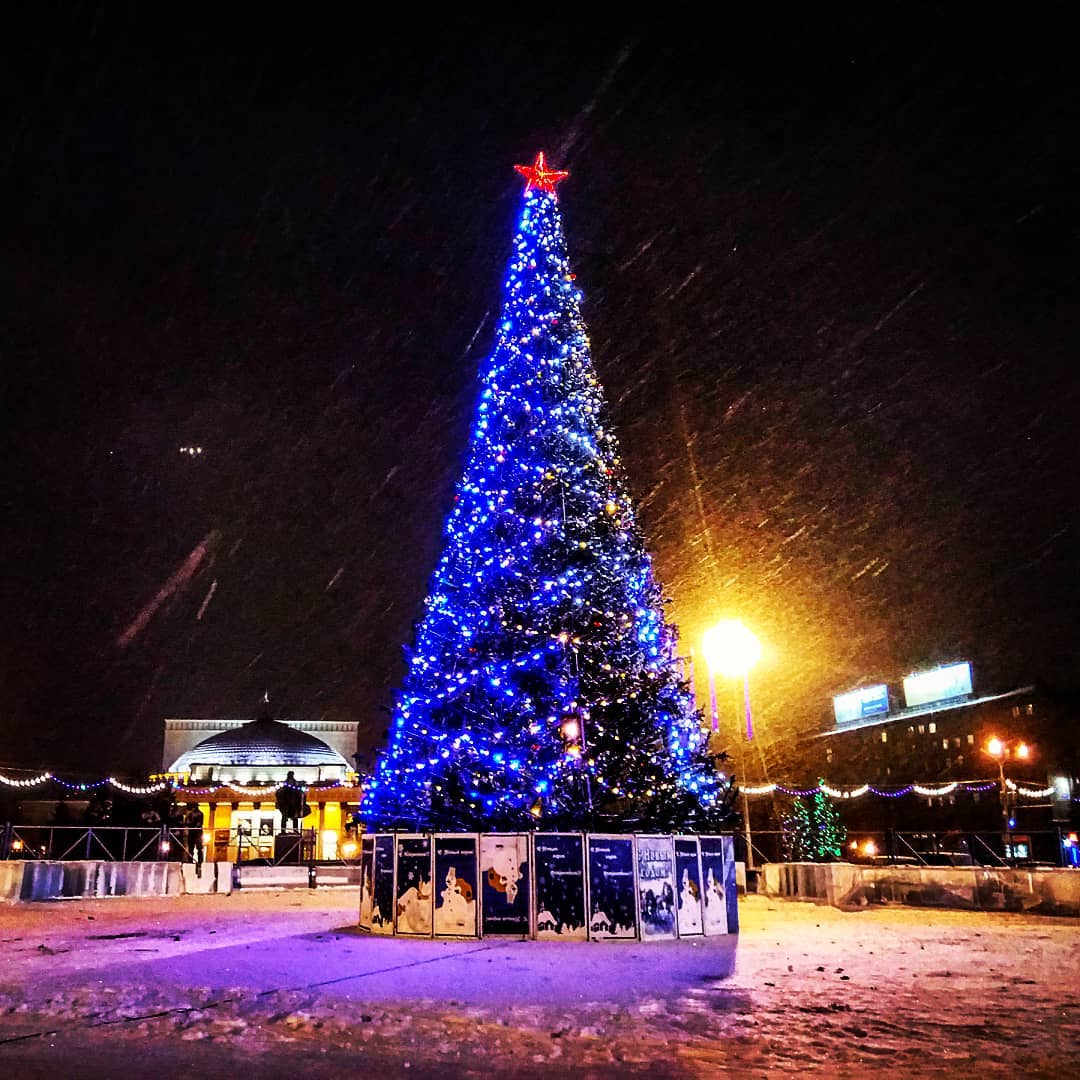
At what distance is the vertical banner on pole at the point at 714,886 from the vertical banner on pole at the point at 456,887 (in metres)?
3.73

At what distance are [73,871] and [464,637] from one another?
53.0 feet

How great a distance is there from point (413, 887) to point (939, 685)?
280 ft

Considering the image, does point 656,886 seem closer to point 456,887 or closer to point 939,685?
point 456,887

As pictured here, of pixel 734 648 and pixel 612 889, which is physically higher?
pixel 734 648

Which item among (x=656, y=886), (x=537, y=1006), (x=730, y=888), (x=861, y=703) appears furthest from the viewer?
(x=861, y=703)

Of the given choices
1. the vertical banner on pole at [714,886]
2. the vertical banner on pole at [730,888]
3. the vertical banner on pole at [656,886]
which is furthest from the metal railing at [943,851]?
the vertical banner on pole at [656,886]

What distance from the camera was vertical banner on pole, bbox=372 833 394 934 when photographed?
1520 centimetres

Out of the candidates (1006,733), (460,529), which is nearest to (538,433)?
(460,529)

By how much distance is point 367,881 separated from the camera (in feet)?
52.7

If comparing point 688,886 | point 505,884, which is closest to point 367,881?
point 505,884

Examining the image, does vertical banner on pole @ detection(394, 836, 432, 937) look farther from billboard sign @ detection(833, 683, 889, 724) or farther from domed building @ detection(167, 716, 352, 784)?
billboard sign @ detection(833, 683, 889, 724)

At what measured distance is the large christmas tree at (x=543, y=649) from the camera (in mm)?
15281

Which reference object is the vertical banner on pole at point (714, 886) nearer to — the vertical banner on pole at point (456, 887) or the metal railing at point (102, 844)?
the vertical banner on pole at point (456, 887)

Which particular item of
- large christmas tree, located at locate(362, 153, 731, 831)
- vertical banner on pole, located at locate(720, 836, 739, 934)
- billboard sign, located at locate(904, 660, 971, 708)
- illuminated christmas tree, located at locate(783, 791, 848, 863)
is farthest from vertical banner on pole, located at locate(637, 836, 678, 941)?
billboard sign, located at locate(904, 660, 971, 708)
